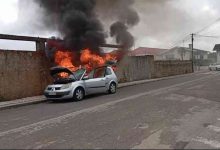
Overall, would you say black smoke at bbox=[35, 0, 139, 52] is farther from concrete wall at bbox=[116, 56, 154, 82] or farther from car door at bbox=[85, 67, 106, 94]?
concrete wall at bbox=[116, 56, 154, 82]

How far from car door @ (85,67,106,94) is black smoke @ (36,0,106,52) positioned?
3297 millimetres

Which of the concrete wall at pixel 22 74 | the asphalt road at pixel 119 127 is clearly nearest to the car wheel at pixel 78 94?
the asphalt road at pixel 119 127

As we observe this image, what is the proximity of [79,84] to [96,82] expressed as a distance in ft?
4.27

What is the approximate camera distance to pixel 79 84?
16531 mm

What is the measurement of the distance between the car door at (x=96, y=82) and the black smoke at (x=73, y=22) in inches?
130

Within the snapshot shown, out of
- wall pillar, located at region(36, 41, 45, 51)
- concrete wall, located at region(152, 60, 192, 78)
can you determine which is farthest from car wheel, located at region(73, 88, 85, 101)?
concrete wall, located at region(152, 60, 192, 78)

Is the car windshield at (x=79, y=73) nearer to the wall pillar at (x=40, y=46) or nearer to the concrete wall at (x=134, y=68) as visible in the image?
the wall pillar at (x=40, y=46)

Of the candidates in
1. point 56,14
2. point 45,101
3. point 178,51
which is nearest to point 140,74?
point 56,14

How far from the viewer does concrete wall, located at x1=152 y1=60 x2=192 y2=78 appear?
36500 mm

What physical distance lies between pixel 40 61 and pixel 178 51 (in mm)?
72215

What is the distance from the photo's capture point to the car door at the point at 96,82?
56.4 ft

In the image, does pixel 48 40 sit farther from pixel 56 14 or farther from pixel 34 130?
pixel 34 130

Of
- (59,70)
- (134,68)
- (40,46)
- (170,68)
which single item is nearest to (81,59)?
(40,46)

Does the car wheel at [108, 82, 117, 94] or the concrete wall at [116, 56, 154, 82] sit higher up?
the concrete wall at [116, 56, 154, 82]
